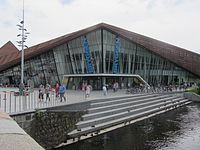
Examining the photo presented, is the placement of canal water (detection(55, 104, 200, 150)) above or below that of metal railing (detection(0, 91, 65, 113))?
below

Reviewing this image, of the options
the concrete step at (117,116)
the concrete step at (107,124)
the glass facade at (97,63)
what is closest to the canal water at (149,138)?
the concrete step at (107,124)

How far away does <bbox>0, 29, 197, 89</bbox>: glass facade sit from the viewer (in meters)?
32.6

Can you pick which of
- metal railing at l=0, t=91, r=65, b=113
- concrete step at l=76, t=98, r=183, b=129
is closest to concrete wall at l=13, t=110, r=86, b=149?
concrete step at l=76, t=98, r=183, b=129

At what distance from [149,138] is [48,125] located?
567cm

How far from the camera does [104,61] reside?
32.1 meters

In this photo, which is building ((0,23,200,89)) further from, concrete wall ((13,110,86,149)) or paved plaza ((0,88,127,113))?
concrete wall ((13,110,86,149))

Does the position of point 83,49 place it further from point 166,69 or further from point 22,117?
point 22,117

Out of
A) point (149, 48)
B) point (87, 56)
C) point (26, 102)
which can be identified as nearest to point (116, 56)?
point (87, 56)

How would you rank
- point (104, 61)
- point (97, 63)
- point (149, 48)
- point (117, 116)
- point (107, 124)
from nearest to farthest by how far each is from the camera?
point (107, 124) → point (117, 116) → point (104, 61) → point (97, 63) → point (149, 48)

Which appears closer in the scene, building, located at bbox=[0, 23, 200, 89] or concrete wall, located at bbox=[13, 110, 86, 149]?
concrete wall, located at bbox=[13, 110, 86, 149]

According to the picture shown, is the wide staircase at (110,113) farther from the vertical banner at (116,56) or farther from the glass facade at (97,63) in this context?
the glass facade at (97,63)

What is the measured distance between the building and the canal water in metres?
19.8

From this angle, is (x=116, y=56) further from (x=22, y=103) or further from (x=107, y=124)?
(x=22, y=103)

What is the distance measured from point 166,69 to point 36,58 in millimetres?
29280
